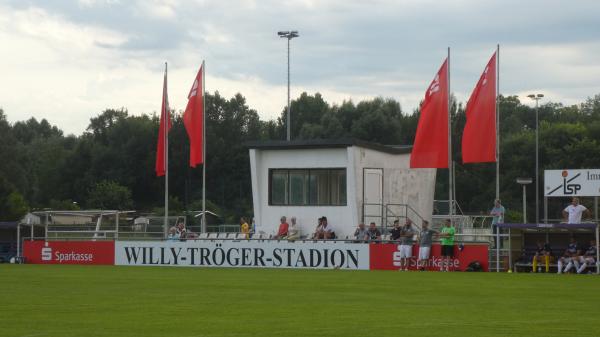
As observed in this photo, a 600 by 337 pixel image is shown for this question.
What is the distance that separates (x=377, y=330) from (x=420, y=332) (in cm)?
58

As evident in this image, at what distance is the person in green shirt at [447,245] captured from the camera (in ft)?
120

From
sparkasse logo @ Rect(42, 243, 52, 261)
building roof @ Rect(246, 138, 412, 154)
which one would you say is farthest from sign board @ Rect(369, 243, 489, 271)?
sparkasse logo @ Rect(42, 243, 52, 261)

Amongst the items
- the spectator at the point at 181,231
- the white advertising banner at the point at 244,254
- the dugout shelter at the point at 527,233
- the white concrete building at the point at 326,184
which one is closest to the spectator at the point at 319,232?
the white advertising banner at the point at 244,254

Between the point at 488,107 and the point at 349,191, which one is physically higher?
the point at 488,107

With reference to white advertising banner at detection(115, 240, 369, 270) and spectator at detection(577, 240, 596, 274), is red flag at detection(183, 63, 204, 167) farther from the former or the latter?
spectator at detection(577, 240, 596, 274)

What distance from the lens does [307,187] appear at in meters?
45.2

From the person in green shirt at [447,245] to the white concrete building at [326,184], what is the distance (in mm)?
7005

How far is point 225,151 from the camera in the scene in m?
105

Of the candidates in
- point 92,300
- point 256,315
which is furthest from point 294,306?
point 92,300

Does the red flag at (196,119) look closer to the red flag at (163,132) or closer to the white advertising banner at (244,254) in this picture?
the red flag at (163,132)

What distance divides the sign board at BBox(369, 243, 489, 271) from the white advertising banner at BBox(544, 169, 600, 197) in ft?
9.63

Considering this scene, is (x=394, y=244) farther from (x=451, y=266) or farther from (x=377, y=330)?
(x=377, y=330)

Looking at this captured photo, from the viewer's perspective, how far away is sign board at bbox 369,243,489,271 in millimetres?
36781

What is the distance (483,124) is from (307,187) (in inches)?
370
